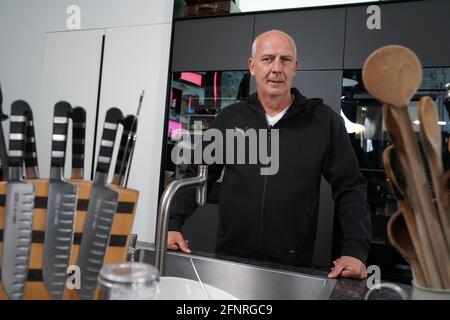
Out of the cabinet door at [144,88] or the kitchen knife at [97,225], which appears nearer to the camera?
the kitchen knife at [97,225]

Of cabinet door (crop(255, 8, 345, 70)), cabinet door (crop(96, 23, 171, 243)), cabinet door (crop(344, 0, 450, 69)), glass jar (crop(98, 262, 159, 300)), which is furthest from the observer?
cabinet door (crop(96, 23, 171, 243))

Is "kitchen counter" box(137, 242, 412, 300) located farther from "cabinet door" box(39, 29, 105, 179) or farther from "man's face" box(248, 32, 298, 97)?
"cabinet door" box(39, 29, 105, 179)

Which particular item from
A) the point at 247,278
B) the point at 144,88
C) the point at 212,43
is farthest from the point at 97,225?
the point at 144,88

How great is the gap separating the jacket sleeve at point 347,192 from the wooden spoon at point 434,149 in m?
0.59

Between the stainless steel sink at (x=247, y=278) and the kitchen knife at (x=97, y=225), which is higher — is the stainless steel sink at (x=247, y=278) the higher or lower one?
the lower one

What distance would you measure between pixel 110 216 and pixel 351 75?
2.18m

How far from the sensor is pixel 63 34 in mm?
3254

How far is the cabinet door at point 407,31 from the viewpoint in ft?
7.44

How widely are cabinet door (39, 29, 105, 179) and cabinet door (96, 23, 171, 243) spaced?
9cm

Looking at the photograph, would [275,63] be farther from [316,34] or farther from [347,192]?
[316,34]

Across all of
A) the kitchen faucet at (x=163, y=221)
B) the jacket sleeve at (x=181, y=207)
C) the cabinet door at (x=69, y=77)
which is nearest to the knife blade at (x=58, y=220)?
the kitchen faucet at (x=163, y=221)

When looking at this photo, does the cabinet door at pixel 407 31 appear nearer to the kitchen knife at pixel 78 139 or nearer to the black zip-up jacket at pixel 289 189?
the black zip-up jacket at pixel 289 189

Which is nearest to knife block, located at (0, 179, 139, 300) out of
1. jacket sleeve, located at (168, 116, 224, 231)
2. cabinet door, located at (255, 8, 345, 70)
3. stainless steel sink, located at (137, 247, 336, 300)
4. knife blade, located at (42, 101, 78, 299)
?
knife blade, located at (42, 101, 78, 299)

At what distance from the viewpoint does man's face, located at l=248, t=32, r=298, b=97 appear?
5.07 ft
